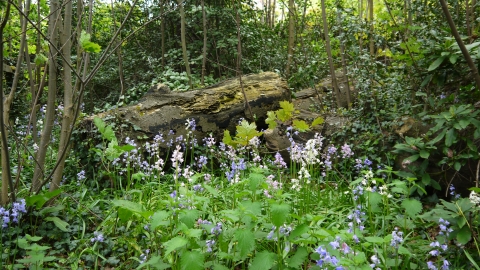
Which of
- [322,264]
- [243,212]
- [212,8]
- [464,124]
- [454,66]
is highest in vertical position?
[212,8]

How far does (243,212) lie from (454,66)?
234cm

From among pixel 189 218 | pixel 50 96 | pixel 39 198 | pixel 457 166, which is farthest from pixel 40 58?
pixel 457 166

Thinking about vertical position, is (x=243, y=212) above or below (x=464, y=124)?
below

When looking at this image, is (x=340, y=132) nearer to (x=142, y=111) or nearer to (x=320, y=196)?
(x=320, y=196)

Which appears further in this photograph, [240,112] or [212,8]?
[212,8]

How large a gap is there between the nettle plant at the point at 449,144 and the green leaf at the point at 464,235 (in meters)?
0.77

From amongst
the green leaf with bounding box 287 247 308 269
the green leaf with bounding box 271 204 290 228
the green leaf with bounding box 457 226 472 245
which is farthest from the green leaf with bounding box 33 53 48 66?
the green leaf with bounding box 457 226 472 245

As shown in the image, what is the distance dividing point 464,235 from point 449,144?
912 mm

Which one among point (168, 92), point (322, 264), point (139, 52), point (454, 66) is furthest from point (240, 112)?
point (139, 52)

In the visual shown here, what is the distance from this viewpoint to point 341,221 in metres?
2.83

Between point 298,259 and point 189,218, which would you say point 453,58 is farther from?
point 189,218

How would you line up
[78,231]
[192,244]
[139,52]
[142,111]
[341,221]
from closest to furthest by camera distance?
[192,244], [341,221], [78,231], [142,111], [139,52]

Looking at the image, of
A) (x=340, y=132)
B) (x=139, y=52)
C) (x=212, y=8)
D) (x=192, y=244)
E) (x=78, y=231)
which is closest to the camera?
(x=192, y=244)

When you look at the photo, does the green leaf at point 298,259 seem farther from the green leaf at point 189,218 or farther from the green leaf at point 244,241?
the green leaf at point 189,218
